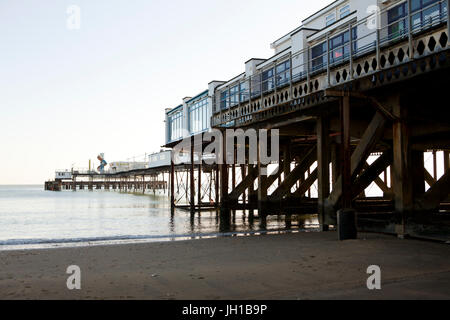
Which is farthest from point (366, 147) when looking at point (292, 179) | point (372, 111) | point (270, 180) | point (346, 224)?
point (270, 180)

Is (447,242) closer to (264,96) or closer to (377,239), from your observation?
(377,239)

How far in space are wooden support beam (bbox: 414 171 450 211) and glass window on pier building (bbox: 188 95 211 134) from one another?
16392 millimetres

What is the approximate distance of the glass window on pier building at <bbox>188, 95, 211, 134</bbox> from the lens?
1042 inches

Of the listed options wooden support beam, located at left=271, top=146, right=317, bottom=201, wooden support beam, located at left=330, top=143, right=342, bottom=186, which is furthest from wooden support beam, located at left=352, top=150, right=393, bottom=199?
wooden support beam, located at left=271, top=146, right=317, bottom=201

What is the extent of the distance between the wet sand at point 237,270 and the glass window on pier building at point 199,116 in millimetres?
16013

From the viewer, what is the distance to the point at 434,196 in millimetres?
10906

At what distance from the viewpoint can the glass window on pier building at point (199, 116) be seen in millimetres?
26464

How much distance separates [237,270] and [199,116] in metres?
20.8

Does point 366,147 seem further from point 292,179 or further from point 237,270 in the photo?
point 292,179

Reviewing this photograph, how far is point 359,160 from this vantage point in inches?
439

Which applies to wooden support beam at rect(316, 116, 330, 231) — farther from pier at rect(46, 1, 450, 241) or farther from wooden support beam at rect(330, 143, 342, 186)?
wooden support beam at rect(330, 143, 342, 186)

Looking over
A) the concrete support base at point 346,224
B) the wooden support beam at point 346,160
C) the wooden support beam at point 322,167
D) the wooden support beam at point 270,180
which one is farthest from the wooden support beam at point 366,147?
the wooden support beam at point 270,180
